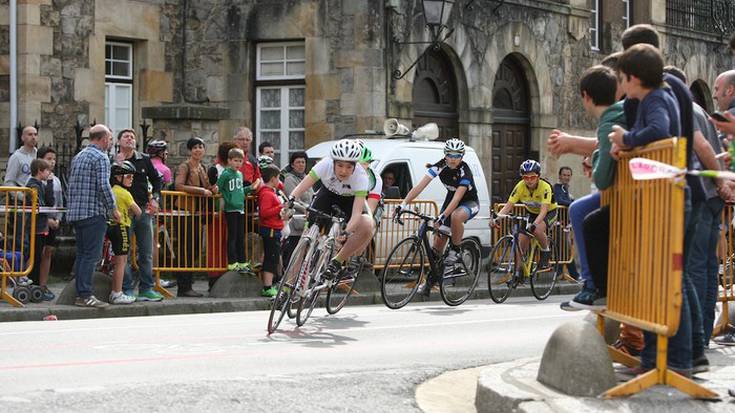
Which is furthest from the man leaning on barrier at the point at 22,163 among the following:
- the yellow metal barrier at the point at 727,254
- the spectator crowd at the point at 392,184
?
the yellow metal barrier at the point at 727,254

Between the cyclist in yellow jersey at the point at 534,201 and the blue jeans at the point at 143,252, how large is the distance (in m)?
5.01

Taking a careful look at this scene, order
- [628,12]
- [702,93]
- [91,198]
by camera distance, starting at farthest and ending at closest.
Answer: [702,93] < [628,12] < [91,198]

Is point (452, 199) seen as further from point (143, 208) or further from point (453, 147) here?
point (143, 208)

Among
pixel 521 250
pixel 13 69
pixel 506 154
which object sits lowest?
pixel 521 250

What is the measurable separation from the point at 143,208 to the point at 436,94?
39.7ft

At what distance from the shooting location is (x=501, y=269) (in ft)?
60.5

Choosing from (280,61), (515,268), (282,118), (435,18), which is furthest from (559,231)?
(280,61)

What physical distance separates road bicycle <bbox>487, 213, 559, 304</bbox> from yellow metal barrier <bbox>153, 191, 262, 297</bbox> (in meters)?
3.18

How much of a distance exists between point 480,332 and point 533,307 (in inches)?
161

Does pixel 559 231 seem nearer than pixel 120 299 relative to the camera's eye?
No

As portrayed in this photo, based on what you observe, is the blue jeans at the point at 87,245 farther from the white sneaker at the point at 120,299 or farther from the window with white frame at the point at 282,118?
the window with white frame at the point at 282,118

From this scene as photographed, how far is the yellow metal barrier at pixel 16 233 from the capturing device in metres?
15.3

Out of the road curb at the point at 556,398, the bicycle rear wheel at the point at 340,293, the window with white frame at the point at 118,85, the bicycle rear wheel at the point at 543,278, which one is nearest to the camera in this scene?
the road curb at the point at 556,398

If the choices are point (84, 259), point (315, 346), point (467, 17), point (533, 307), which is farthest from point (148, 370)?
point (467, 17)
